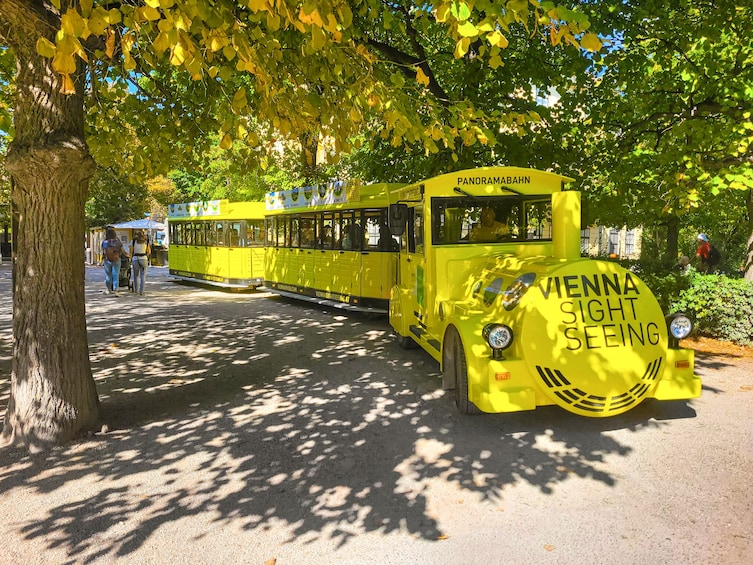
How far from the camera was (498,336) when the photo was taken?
5059mm

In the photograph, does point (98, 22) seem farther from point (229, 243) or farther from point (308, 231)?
point (229, 243)

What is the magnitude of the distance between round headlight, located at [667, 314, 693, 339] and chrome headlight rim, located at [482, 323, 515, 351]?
4.91ft

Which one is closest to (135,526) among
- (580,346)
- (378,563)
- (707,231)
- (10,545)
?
(10,545)

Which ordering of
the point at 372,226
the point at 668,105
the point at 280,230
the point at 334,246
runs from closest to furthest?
1. the point at 668,105
2. the point at 372,226
3. the point at 334,246
4. the point at 280,230

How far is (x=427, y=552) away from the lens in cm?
341

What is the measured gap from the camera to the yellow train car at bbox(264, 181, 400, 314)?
39.2ft

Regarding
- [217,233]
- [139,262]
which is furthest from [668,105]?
[139,262]

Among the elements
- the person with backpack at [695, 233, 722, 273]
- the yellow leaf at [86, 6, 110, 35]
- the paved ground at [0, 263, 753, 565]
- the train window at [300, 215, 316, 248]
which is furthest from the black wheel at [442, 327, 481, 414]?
the person with backpack at [695, 233, 722, 273]

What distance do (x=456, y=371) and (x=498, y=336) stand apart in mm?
967

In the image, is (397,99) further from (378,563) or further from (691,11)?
(691,11)

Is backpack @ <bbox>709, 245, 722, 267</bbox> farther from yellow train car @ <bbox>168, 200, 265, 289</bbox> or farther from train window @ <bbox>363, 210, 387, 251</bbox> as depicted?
yellow train car @ <bbox>168, 200, 265, 289</bbox>

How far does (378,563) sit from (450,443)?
195 cm

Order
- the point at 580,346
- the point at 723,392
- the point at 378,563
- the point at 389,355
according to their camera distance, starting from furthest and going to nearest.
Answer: the point at 389,355 → the point at 723,392 → the point at 580,346 → the point at 378,563

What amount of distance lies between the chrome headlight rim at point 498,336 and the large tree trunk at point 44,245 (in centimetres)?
361
